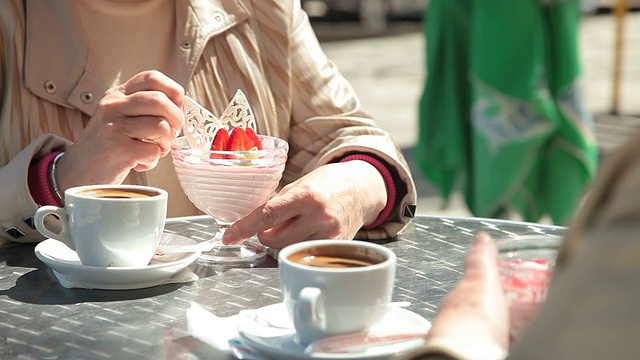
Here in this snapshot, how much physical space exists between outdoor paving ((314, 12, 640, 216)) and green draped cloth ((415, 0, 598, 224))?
1830 millimetres

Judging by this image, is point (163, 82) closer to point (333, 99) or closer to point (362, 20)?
point (333, 99)

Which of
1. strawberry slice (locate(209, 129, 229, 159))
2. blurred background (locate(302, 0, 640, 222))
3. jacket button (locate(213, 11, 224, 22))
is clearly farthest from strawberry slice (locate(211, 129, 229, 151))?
blurred background (locate(302, 0, 640, 222))

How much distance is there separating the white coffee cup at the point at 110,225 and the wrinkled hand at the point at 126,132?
195mm

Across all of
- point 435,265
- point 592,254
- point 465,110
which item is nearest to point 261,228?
point 435,265

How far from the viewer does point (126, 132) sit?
67.4 inches

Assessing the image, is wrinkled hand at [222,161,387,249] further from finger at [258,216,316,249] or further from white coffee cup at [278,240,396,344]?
white coffee cup at [278,240,396,344]

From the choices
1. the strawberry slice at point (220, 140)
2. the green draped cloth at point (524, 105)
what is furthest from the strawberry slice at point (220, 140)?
the green draped cloth at point (524, 105)

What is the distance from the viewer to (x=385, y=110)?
26.6 feet

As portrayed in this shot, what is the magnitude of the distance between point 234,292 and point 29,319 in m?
0.31

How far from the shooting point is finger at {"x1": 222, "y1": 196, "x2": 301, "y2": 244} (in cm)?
163

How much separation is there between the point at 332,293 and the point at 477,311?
9.9 inches

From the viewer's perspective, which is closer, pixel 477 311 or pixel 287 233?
pixel 477 311

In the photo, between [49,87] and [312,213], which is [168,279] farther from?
[49,87]

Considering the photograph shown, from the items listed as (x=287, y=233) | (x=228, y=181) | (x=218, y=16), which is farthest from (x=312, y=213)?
(x=218, y=16)
